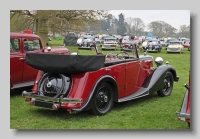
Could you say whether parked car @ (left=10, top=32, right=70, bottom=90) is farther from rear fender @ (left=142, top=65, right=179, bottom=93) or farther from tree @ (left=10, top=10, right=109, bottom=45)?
Answer: tree @ (left=10, top=10, right=109, bottom=45)

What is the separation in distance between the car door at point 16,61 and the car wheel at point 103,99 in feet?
9.21

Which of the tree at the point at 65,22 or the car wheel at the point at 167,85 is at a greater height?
the tree at the point at 65,22

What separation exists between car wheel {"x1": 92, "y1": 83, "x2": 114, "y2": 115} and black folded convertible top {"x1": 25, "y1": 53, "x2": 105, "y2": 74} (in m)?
0.48

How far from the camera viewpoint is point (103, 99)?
5652mm

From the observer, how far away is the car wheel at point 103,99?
545 centimetres

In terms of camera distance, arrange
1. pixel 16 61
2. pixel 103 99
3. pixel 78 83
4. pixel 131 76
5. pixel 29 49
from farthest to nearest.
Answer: pixel 29 49 → pixel 16 61 → pixel 131 76 → pixel 103 99 → pixel 78 83

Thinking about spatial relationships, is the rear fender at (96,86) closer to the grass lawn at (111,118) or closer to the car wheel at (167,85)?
the grass lawn at (111,118)

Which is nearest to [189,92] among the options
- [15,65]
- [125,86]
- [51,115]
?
[125,86]

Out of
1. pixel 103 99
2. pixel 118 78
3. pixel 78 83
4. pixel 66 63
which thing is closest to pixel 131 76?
pixel 118 78

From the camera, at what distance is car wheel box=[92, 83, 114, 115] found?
5.45 metres

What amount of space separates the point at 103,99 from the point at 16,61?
2917mm

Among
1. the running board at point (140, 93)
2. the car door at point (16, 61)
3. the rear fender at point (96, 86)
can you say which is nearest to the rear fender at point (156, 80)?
the running board at point (140, 93)

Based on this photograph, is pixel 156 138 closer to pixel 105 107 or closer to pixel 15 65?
pixel 105 107

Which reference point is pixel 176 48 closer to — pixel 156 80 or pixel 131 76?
pixel 156 80
